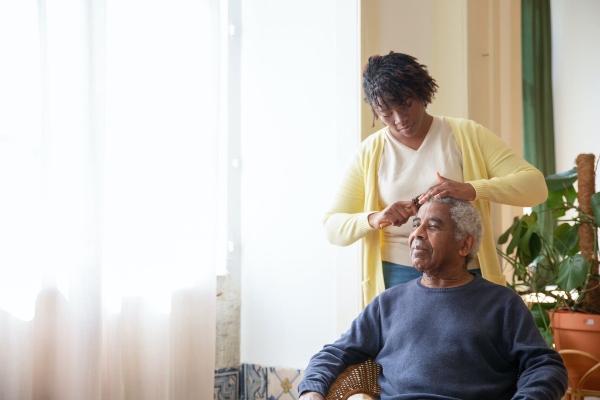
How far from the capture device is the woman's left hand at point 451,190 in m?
2.14

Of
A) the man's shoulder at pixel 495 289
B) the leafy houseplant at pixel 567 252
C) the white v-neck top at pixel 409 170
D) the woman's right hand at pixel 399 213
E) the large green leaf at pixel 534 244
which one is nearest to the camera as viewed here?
the man's shoulder at pixel 495 289

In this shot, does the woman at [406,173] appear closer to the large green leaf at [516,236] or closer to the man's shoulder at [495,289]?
the man's shoulder at [495,289]

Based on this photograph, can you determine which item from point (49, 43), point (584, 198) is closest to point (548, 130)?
point (584, 198)

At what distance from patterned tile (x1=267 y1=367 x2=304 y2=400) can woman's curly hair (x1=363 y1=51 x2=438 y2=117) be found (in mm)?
1600

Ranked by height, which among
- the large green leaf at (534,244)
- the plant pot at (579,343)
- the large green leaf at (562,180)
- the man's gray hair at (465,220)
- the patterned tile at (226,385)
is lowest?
the patterned tile at (226,385)

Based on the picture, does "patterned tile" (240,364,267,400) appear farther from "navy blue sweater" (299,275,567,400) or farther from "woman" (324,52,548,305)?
"navy blue sweater" (299,275,567,400)

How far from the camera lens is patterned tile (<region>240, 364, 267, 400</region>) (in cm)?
358

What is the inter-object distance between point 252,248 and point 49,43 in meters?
1.56

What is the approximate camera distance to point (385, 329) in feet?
7.25

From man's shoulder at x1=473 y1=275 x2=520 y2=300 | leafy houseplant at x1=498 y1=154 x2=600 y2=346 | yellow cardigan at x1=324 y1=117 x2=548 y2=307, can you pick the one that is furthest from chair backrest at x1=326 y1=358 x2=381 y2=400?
leafy houseplant at x1=498 y1=154 x2=600 y2=346

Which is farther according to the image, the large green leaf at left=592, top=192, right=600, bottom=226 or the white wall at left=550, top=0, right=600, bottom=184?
the white wall at left=550, top=0, right=600, bottom=184

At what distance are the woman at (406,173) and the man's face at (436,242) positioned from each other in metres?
0.07

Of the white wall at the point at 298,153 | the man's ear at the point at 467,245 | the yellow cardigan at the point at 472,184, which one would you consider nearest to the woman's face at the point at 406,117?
the yellow cardigan at the point at 472,184

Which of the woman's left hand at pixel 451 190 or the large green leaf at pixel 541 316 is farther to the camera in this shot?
the large green leaf at pixel 541 316
